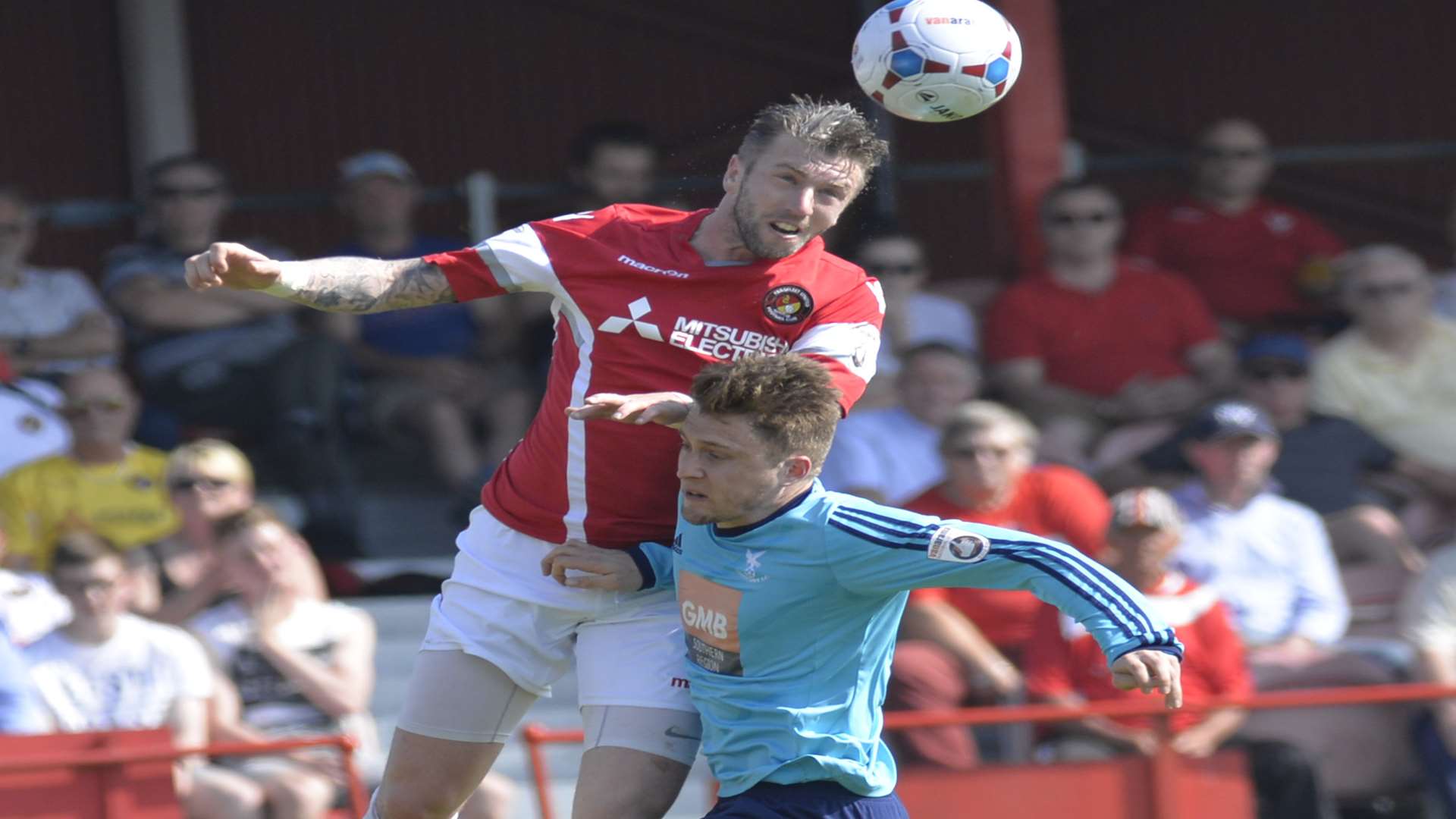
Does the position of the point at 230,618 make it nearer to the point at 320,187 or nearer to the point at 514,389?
the point at 514,389

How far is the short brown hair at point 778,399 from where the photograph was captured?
3812mm

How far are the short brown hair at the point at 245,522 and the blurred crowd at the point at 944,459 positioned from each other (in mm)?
14

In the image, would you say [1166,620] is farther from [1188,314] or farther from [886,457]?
[1188,314]

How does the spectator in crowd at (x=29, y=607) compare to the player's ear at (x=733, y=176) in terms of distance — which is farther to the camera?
the spectator in crowd at (x=29, y=607)

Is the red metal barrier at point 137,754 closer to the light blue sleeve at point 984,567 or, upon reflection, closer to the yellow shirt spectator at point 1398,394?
the light blue sleeve at point 984,567

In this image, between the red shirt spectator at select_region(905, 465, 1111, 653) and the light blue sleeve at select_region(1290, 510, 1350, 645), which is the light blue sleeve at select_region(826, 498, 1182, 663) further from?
the light blue sleeve at select_region(1290, 510, 1350, 645)

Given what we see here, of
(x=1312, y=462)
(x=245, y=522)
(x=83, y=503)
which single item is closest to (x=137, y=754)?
(x=245, y=522)

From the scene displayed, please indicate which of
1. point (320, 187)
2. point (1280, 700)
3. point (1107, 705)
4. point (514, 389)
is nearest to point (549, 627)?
Result: point (1107, 705)

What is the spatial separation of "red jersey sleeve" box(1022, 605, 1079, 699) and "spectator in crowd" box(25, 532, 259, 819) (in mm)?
2594

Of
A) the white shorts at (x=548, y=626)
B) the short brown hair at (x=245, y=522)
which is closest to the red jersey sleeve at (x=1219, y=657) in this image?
the white shorts at (x=548, y=626)

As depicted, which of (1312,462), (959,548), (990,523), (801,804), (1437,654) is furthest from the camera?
(1312,462)

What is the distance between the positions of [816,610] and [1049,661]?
273cm

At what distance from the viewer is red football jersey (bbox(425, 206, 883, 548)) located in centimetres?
414

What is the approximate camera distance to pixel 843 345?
4117mm
